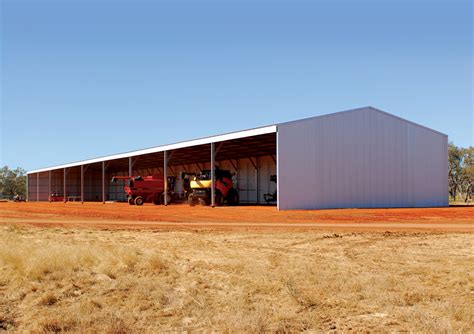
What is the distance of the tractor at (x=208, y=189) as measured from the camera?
3803 cm

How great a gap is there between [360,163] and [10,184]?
94929 mm

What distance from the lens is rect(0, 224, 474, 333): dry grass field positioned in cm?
706

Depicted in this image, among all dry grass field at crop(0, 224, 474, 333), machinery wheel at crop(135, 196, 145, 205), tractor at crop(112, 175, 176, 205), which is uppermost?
tractor at crop(112, 175, 176, 205)

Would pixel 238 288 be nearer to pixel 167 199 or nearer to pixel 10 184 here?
pixel 167 199

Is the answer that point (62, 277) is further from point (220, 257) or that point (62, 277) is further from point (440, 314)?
point (440, 314)

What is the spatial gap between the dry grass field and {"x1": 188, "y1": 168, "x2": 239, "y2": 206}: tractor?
A: 78.3 feet

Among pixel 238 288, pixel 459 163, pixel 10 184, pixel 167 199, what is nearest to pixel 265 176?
pixel 167 199

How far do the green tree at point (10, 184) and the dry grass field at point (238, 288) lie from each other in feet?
340

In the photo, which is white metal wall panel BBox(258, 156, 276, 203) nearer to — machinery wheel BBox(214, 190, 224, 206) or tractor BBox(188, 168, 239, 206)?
tractor BBox(188, 168, 239, 206)

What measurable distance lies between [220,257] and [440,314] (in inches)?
225

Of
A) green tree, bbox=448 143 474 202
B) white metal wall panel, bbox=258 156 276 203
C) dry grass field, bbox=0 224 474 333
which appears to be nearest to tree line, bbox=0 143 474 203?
green tree, bbox=448 143 474 202

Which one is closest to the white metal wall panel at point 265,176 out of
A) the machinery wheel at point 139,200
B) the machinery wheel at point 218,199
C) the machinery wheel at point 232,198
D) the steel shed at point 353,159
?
the steel shed at point 353,159

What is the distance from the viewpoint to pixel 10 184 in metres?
108

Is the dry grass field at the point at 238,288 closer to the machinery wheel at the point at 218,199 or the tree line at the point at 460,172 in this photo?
the machinery wheel at the point at 218,199
